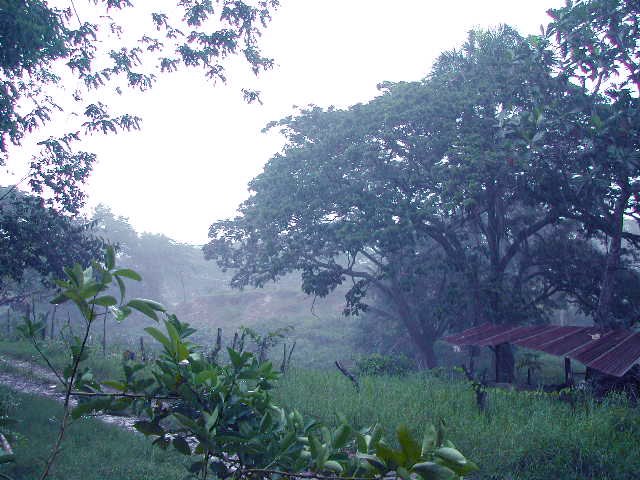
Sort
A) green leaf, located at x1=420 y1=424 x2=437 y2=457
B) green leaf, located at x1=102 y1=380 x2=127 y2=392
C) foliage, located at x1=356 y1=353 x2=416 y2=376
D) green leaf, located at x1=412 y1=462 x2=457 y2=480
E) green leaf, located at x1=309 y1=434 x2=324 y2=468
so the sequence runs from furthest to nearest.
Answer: foliage, located at x1=356 y1=353 x2=416 y2=376 → green leaf, located at x1=102 y1=380 x2=127 y2=392 → green leaf, located at x1=309 y1=434 x2=324 y2=468 → green leaf, located at x1=420 y1=424 x2=437 y2=457 → green leaf, located at x1=412 y1=462 x2=457 y2=480

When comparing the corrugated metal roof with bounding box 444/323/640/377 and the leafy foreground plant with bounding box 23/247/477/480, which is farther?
the corrugated metal roof with bounding box 444/323/640/377

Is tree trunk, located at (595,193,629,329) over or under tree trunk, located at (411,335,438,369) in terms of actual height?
over

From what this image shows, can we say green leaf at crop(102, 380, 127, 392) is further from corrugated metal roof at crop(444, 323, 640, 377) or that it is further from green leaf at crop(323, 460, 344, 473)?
corrugated metal roof at crop(444, 323, 640, 377)

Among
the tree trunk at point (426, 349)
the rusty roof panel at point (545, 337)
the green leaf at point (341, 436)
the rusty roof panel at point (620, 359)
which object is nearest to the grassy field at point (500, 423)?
the rusty roof panel at point (620, 359)

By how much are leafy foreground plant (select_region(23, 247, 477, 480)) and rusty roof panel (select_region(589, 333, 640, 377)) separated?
7.65 m

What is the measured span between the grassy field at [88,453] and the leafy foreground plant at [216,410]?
3.79 m

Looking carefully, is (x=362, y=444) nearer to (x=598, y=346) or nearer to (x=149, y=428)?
(x=149, y=428)

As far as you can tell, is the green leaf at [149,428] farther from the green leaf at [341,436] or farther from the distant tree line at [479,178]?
the distant tree line at [479,178]

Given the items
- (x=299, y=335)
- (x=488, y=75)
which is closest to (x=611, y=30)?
(x=488, y=75)

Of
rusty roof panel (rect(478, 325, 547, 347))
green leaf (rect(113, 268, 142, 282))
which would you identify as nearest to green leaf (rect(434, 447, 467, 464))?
green leaf (rect(113, 268, 142, 282))

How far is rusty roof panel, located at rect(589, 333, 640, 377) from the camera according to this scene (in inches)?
310

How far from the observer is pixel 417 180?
1427cm

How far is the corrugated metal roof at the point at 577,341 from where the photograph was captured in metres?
8.31

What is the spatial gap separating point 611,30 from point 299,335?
918 inches
